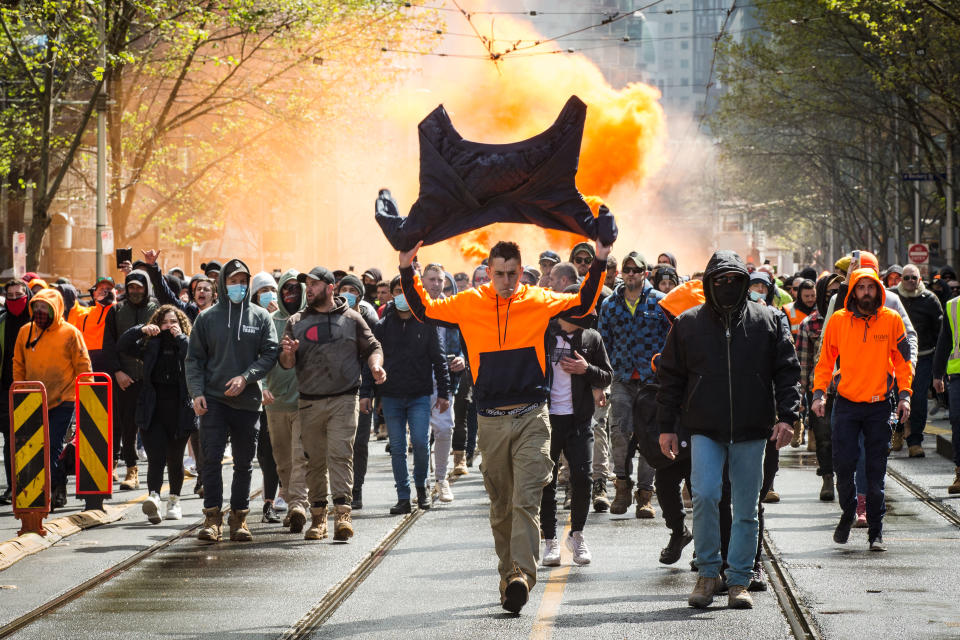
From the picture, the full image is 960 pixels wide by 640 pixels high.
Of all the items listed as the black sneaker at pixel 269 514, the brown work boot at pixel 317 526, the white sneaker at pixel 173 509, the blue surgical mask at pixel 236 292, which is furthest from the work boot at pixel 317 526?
the blue surgical mask at pixel 236 292

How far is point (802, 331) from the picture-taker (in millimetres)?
14422

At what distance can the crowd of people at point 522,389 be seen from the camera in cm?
798

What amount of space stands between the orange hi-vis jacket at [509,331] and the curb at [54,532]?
11.3 ft

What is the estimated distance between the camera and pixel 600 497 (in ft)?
39.8

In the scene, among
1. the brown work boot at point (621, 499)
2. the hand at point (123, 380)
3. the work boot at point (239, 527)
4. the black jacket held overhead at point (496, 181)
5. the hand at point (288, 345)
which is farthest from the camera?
the hand at point (123, 380)

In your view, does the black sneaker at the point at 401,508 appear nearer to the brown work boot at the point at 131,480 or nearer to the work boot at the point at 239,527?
the work boot at the point at 239,527

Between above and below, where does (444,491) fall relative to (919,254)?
below

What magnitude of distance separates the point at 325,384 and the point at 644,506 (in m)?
2.66

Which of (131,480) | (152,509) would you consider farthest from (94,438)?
(131,480)

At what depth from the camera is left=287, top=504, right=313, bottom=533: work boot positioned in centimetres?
1099

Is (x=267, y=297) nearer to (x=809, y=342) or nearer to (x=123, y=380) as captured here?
(x=123, y=380)

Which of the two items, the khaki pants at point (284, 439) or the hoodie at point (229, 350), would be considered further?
the khaki pants at point (284, 439)

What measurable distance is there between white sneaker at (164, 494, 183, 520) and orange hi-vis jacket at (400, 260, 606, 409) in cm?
427

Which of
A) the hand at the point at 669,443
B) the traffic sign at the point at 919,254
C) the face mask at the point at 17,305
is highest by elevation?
→ the traffic sign at the point at 919,254
